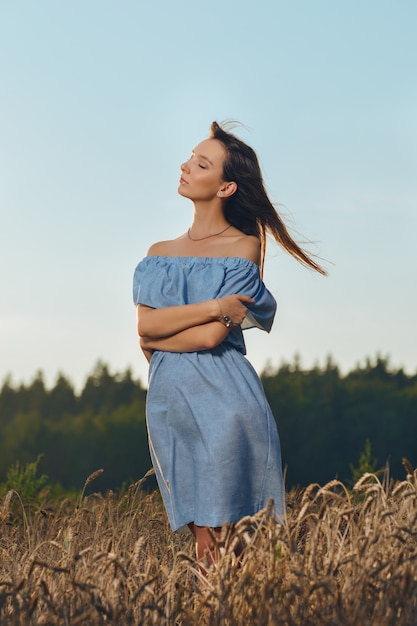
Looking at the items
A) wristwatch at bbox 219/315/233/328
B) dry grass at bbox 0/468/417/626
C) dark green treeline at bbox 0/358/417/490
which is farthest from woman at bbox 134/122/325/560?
dark green treeline at bbox 0/358/417/490

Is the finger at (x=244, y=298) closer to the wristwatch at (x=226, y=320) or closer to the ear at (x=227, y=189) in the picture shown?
the wristwatch at (x=226, y=320)

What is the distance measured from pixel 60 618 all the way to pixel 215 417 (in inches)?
46.6

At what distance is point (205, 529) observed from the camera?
458 centimetres

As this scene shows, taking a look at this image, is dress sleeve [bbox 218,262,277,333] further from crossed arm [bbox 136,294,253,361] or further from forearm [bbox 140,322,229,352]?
forearm [bbox 140,322,229,352]

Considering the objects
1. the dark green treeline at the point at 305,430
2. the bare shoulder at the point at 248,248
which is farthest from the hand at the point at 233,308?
the dark green treeline at the point at 305,430

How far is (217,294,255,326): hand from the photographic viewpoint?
4.57 metres

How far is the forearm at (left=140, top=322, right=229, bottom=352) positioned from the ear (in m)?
0.81

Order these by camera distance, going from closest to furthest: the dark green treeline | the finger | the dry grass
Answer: the dry grass < the finger < the dark green treeline

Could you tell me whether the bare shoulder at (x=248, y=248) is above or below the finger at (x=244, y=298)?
above

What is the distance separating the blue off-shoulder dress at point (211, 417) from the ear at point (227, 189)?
394 millimetres

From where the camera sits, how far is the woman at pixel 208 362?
4.54m

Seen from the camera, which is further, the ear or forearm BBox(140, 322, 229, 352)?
the ear

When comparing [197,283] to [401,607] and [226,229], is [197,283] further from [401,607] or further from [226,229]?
[401,607]

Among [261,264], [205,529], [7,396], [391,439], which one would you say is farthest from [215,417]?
[7,396]
